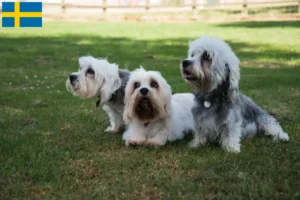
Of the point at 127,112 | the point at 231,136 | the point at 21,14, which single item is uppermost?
the point at 21,14

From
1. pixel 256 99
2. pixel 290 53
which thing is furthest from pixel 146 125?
pixel 290 53

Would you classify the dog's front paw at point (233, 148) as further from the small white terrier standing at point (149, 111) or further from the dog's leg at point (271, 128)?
the small white terrier standing at point (149, 111)

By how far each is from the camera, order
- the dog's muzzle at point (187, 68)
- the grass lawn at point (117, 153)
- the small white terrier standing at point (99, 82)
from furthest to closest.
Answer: the small white terrier standing at point (99, 82), the dog's muzzle at point (187, 68), the grass lawn at point (117, 153)

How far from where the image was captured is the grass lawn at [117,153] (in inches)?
176

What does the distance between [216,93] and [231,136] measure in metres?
0.60

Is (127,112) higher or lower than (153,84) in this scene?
lower

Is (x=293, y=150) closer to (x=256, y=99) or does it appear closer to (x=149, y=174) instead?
(x=149, y=174)

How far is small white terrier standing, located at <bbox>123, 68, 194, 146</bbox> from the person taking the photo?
605 centimetres

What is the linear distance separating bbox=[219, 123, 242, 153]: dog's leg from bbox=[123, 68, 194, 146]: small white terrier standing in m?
0.88

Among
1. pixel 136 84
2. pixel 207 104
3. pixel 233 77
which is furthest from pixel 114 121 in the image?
pixel 233 77

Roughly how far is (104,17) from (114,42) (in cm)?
1455

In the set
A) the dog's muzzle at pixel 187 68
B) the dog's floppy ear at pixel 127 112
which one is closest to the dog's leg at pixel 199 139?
the dog's muzzle at pixel 187 68

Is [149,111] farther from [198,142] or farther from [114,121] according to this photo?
[114,121]

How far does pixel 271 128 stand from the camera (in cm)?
626
